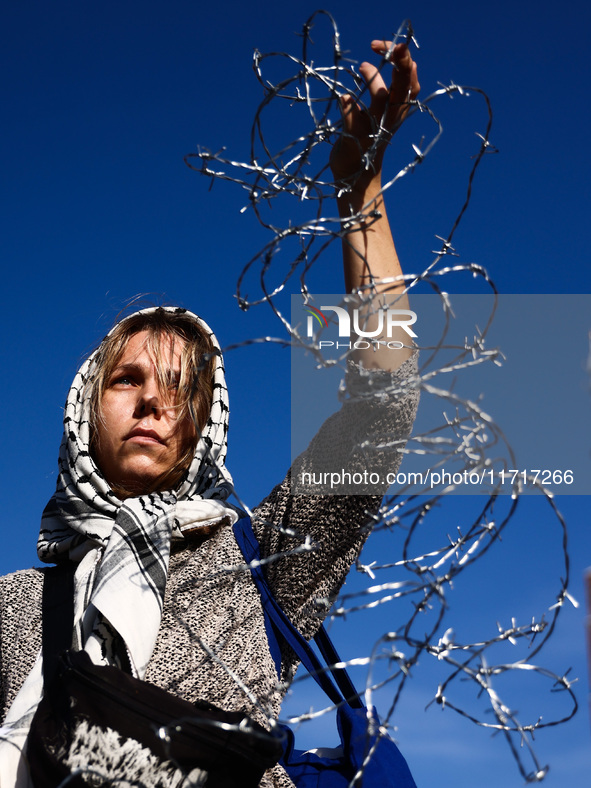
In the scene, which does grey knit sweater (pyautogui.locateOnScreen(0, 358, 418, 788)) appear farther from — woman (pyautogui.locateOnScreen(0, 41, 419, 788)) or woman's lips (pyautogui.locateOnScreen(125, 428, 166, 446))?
woman's lips (pyautogui.locateOnScreen(125, 428, 166, 446))

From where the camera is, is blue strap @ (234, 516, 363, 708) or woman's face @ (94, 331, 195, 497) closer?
blue strap @ (234, 516, 363, 708)

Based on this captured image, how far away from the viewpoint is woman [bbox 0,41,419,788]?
1.37m

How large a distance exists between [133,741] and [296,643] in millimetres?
493

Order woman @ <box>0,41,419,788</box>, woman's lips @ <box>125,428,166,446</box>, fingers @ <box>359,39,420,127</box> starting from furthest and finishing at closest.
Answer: woman's lips @ <box>125,428,166,446</box> → woman @ <box>0,41,419,788</box> → fingers @ <box>359,39,420,127</box>

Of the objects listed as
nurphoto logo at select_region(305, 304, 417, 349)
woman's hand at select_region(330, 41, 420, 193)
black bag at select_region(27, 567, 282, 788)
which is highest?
woman's hand at select_region(330, 41, 420, 193)

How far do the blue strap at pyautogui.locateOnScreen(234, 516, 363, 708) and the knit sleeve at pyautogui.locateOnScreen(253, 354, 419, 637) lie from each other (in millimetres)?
27

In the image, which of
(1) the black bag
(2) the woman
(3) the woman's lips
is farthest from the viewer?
(3) the woman's lips

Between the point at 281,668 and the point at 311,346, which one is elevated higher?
the point at 311,346

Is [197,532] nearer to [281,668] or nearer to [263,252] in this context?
[281,668]

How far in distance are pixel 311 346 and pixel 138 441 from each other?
918 mm

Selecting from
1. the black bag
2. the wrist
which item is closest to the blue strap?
the black bag

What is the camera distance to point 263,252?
1042 millimetres

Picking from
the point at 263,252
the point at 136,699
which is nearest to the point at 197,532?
the point at 136,699

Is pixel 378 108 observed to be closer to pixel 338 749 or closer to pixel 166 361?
pixel 166 361
